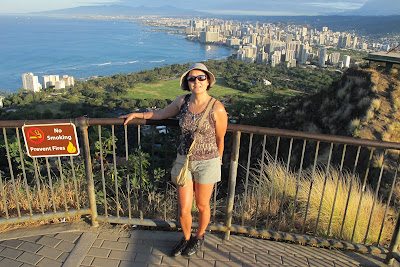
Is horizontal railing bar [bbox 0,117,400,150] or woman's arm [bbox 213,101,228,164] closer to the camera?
woman's arm [bbox 213,101,228,164]

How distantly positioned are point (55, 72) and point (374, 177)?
8076 centimetres

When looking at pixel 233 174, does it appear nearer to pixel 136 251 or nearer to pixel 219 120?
pixel 219 120

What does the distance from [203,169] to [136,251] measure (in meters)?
1.09

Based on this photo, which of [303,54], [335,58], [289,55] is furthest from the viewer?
[289,55]

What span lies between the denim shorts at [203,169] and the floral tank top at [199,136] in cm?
4

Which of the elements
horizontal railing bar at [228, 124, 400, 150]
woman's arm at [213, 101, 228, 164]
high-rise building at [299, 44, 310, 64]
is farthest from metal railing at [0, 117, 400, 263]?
high-rise building at [299, 44, 310, 64]

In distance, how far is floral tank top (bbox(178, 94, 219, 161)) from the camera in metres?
2.63

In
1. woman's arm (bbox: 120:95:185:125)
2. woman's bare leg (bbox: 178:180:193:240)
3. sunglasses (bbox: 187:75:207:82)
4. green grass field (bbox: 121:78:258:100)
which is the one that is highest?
sunglasses (bbox: 187:75:207:82)

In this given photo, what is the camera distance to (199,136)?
104 inches

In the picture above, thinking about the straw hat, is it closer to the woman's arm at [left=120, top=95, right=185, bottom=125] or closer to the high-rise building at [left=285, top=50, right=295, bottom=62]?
the woman's arm at [left=120, top=95, right=185, bottom=125]

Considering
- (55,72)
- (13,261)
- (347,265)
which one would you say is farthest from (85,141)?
(55,72)

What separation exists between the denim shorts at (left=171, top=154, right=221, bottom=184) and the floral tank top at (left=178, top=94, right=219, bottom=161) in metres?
0.04

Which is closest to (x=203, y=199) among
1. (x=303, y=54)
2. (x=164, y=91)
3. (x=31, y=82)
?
(x=164, y=91)

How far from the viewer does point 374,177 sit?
29.7 feet
